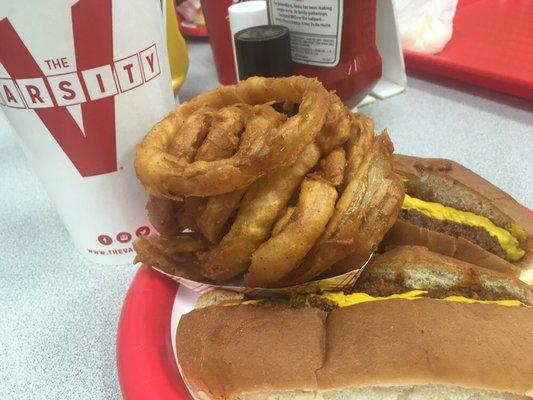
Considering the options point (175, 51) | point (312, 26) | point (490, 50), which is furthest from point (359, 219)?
point (490, 50)

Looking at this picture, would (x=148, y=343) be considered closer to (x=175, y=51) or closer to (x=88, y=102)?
(x=88, y=102)

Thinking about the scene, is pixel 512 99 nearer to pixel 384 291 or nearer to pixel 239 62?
pixel 239 62

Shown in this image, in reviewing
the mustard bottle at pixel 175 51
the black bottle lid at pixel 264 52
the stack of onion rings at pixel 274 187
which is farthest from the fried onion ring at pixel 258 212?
the mustard bottle at pixel 175 51

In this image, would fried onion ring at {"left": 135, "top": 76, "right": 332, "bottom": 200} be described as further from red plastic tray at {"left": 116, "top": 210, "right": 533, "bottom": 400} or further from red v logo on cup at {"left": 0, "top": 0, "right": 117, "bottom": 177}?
red plastic tray at {"left": 116, "top": 210, "right": 533, "bottom": 400}

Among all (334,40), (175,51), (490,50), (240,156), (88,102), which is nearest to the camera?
(240,156)

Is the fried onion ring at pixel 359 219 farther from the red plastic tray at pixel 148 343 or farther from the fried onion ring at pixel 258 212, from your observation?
the red plastic tray at pixel 148 343

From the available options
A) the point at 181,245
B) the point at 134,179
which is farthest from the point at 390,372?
the point at 134,179

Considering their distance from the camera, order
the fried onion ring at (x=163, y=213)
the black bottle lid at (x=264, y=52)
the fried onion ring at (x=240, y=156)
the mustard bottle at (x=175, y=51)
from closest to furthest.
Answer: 1. the fried onion ring at (x=240, y=156)
2. the fried onion ring at (x=163, y=213)
3. the black bottle lid at (x=264, y=52)
4. the mustard bottle at (x=175, y=51)
